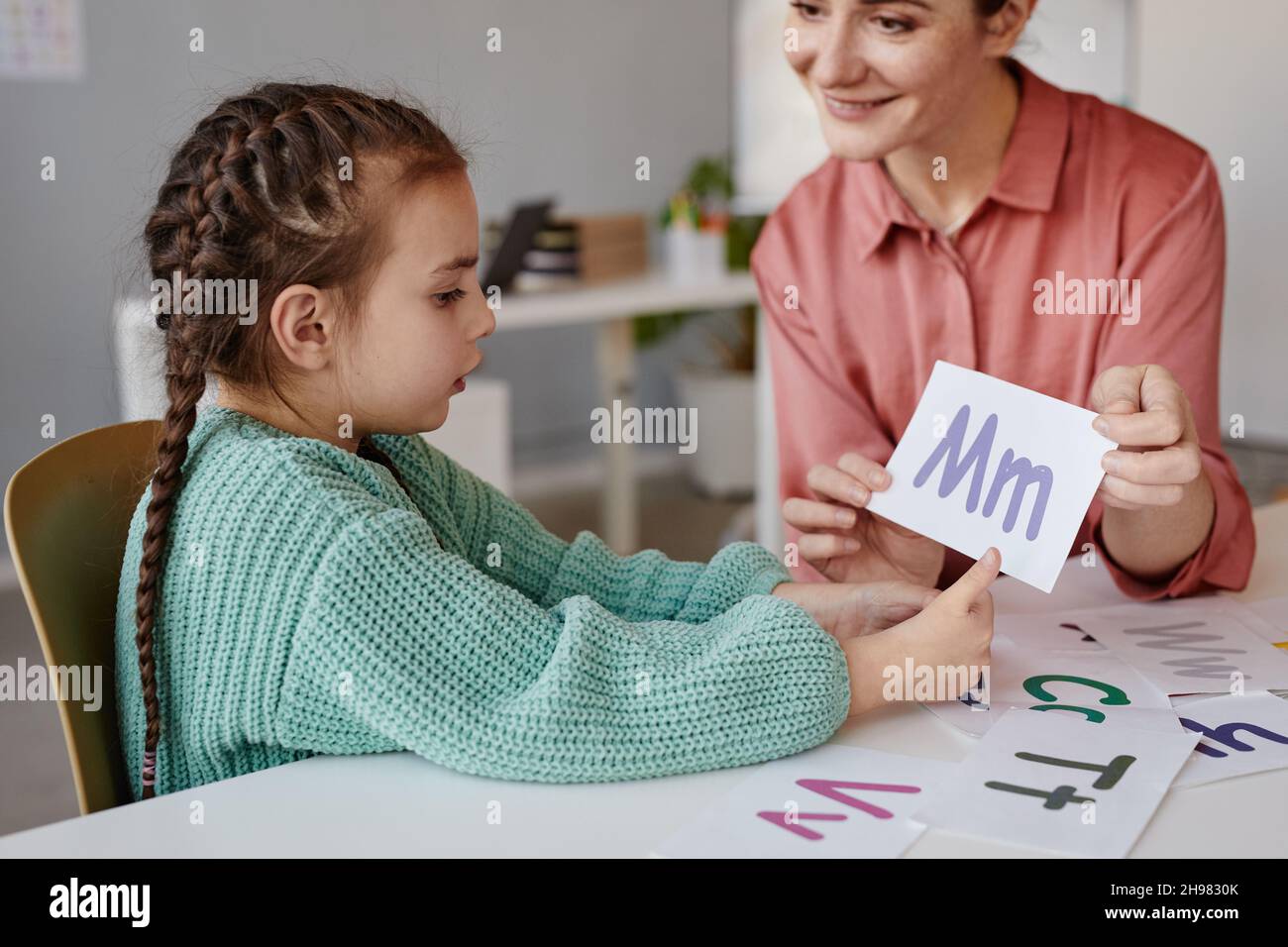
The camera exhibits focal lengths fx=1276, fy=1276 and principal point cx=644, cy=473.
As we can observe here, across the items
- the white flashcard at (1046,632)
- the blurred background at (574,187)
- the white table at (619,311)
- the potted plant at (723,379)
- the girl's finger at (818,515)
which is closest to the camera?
the white flashcard at (1046,632)

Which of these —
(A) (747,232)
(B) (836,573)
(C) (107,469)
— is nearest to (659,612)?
(B) (836,573)

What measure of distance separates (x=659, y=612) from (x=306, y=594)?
373mm

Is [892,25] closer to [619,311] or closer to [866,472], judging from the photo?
[866,472]

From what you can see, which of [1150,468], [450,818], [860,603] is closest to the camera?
[450,818]

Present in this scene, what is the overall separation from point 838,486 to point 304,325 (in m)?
0.48

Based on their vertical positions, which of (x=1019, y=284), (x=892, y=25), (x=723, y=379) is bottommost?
(x=723, y=379)

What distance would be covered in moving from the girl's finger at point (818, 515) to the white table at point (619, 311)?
177cm

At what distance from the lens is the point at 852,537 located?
1.24m

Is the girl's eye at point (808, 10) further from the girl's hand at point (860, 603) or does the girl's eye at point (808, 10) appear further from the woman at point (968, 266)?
the girl's hand at point (860, 603)

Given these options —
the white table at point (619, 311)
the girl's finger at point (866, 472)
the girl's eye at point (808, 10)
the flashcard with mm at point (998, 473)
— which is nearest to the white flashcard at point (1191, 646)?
the flashcard with mm at point (998, 473)

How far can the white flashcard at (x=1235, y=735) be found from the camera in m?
0.82

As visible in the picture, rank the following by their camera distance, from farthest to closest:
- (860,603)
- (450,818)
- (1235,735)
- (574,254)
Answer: (574,254), (860,603), (1235,735), (450,818)

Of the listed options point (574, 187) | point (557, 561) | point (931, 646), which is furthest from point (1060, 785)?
point (574, 187)

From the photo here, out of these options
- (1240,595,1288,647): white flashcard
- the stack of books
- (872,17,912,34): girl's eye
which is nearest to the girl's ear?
(872,17,912,34): girl's eye
